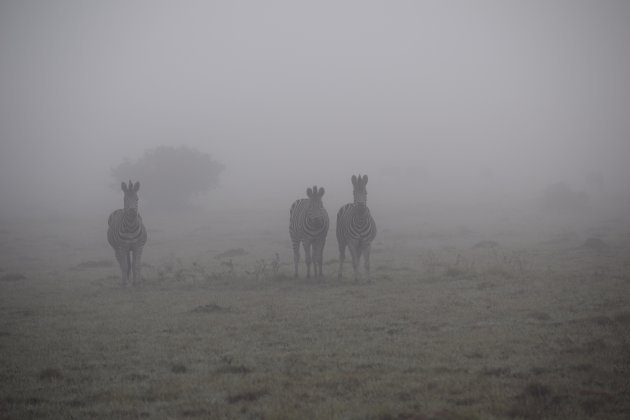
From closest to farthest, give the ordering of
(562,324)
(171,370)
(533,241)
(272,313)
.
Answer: (171,370), (562,324), (272,313), (533,241)

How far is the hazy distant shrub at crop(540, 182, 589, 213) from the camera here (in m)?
44.9

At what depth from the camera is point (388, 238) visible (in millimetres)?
31500

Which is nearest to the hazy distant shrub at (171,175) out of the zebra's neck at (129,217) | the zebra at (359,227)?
the zebra's neck at (129,217)

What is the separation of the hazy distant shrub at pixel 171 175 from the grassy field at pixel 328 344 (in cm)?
3396

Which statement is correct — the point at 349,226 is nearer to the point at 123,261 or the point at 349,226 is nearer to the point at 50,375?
the point at 123,261

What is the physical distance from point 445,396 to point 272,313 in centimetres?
604

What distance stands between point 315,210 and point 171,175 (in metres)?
38.8

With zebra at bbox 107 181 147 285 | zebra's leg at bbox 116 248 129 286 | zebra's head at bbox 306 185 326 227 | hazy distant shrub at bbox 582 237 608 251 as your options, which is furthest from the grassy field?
hazy distant shrub at bbox 582 237 608 251

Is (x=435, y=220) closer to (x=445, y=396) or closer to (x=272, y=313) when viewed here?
(x=272, y=313)

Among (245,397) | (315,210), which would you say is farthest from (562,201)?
(245,397)

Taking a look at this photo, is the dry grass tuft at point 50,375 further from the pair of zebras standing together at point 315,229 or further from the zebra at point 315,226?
the zebra at point 315,226

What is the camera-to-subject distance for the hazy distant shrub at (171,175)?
53.0 meters

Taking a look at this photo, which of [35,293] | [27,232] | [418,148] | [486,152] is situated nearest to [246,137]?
[418,148]

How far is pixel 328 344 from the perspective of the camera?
9828mm
